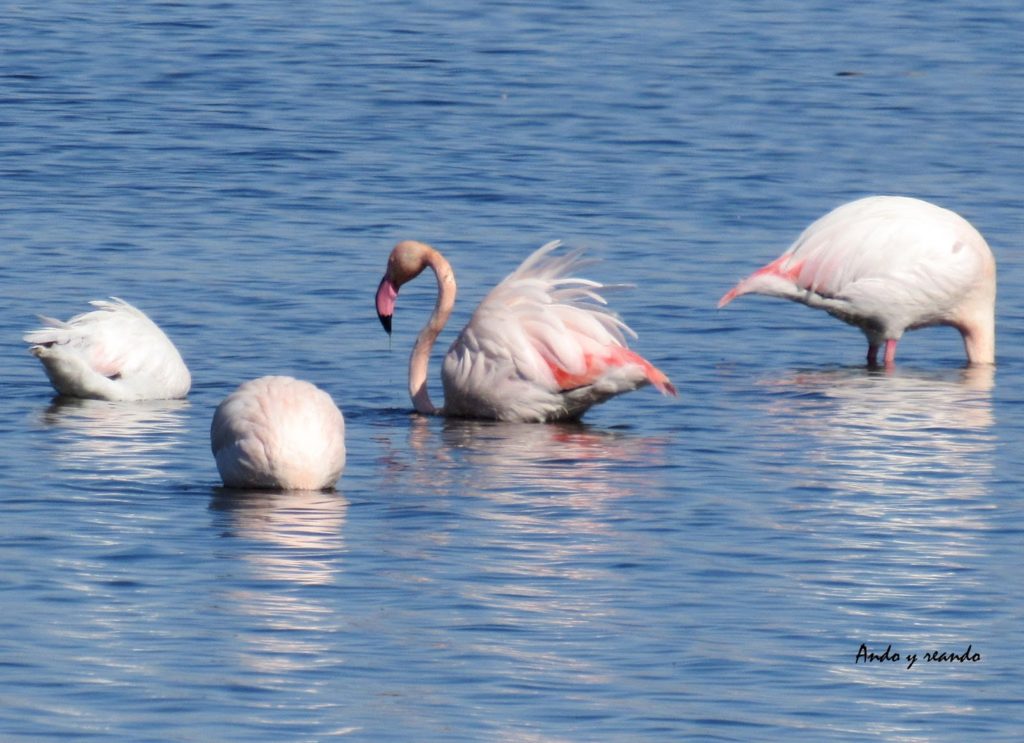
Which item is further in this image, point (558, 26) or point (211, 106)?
point (558, 26)

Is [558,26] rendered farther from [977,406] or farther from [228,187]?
[977,406]

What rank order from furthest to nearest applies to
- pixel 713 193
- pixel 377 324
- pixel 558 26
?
pixel 558 26, pixel 713 193, pixel 377 324

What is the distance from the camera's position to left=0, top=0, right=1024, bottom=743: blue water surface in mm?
6996

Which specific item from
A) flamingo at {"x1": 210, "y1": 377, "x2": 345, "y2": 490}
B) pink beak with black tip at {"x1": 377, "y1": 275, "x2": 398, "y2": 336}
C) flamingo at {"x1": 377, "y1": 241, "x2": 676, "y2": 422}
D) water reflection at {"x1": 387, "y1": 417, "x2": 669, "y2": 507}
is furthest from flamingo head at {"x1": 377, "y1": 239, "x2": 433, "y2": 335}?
flamingo at {"x1": 210, "y1": 377, "x2": 345, "y2": 490}

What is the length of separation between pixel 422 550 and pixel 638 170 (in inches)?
374

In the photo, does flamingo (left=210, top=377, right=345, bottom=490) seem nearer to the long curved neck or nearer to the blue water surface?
the blue water surface

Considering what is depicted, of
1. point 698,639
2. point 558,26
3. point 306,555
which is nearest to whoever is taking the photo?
point 698,639

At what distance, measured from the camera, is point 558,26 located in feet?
81.6

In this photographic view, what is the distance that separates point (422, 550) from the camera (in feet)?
28.0

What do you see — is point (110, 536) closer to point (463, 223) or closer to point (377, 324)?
point (377, 324)

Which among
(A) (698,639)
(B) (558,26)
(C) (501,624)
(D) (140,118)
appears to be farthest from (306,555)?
(B) (558,26)

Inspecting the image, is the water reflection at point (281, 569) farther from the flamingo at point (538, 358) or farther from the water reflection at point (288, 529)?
the flamingo at point (538, 358)

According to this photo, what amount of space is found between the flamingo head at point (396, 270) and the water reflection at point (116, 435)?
4.11ft

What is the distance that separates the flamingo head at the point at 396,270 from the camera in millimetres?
Result: 12219
